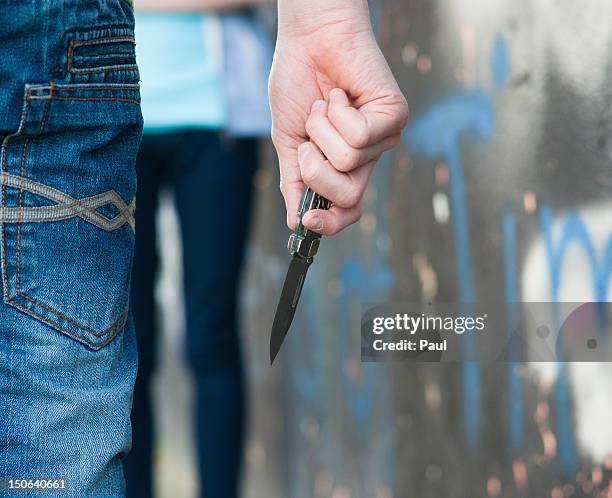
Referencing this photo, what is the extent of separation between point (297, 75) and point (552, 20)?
742mm

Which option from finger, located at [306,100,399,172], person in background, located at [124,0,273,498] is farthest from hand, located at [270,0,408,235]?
person in background, located at [124,0,273,498]

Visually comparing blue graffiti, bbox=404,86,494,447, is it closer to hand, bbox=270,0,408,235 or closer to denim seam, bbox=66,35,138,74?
hand, bbox=270,0,408,235

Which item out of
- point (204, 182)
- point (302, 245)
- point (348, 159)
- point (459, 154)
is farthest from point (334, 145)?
point (204, 182)

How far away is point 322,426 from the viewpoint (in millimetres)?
2703

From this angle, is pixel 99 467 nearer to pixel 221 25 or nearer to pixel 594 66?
pixel 594 66

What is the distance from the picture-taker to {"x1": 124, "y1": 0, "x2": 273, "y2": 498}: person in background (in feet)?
7.77

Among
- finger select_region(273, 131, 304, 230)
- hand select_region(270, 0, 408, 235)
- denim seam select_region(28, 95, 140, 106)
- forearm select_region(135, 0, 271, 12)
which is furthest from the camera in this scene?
forearm select_region(135, 0, 271, 12)

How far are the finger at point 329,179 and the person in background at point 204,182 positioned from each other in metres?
1.10

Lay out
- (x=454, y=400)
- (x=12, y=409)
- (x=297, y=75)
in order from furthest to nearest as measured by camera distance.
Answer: (x=454, y=400)
(x=297, y=75)
(x=12, y=409)

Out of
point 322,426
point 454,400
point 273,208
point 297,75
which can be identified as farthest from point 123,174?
point 273,208

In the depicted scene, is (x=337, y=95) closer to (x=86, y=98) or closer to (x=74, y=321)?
(x=86, y=98)

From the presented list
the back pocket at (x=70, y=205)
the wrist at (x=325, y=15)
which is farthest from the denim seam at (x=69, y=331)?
the wrist at (x=325, y=15)

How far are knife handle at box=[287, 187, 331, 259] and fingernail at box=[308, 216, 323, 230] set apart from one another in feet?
0.06

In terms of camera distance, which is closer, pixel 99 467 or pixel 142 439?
pixel 99 467
